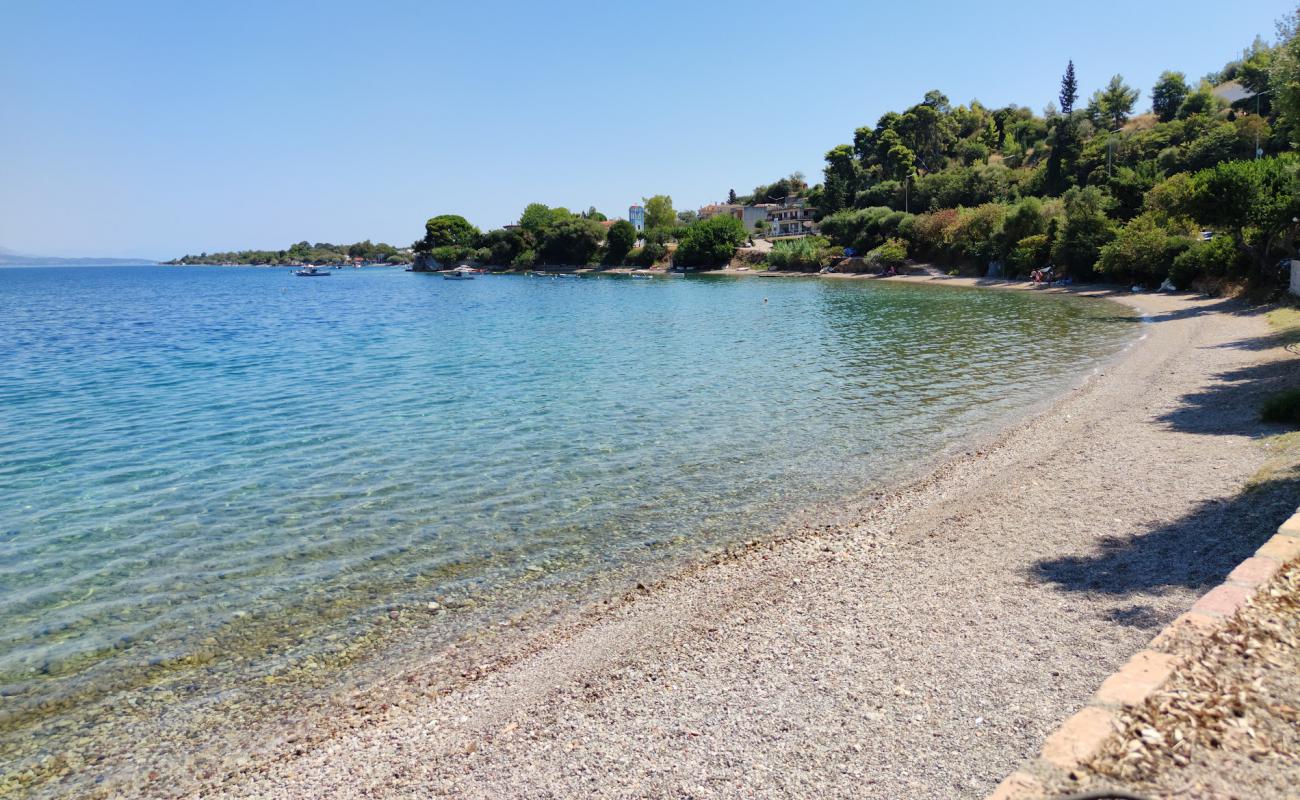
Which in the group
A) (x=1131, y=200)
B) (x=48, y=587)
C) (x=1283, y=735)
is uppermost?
(x=1131, y=200)

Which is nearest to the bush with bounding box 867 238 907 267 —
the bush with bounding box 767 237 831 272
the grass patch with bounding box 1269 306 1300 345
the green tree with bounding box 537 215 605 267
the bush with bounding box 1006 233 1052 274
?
the bush with bounding box 767 237 831 272

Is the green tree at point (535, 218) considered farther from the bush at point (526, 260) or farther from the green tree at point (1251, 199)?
the green tree at point (1251, 199)

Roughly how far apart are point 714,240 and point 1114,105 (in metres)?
67.3

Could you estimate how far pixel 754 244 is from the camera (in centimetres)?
13900

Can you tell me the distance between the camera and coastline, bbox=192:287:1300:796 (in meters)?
5.89

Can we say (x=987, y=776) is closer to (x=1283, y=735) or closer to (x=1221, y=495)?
(x=1283, y=735)

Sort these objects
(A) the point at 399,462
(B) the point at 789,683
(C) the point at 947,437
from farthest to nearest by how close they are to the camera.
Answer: (C) the point at 947,437, (A) the point at 399,462, (B) the point at 789,683

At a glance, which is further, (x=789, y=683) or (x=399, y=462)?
(x=399, y=462)

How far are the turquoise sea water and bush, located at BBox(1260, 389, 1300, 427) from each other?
6.02m

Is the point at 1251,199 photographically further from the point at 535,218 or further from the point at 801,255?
the point at 535,218

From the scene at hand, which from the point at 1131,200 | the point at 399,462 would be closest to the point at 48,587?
the point at 399,462

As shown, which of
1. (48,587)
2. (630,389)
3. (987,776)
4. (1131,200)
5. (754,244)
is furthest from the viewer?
(754,244)

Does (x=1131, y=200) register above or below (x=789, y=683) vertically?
above

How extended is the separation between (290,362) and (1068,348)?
1416 inches
